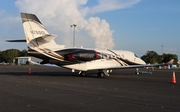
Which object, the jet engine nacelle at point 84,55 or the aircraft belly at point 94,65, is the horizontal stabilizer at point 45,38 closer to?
the jet engine nacelle at point 84,55

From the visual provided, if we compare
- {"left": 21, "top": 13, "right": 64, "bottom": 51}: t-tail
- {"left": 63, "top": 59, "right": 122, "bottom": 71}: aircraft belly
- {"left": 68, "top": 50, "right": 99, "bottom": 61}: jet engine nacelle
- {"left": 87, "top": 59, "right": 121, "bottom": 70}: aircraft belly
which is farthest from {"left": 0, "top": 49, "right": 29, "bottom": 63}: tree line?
{"left": 21, "top": 13, "right": 64, "bottom": 51}: t-tail

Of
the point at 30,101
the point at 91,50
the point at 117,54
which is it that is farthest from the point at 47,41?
the point at 30,101

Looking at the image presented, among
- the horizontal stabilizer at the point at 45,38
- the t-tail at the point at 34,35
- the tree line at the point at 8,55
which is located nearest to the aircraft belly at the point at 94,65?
the t-tail at the point at 34,35

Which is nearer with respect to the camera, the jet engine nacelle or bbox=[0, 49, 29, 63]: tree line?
the jet engine nacelle

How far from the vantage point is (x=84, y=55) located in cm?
2305

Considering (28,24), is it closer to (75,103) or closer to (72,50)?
(72,50)

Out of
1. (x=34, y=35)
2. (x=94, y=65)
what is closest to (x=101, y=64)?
(x=94, y=65)

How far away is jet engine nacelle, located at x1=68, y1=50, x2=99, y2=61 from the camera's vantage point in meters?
22.4

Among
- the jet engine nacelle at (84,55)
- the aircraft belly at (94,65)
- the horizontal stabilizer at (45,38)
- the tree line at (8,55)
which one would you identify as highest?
A: the tree line at (8,55)

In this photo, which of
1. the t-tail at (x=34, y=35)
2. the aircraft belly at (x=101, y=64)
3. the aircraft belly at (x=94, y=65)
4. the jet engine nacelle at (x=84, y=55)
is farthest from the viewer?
the aircraft belly at (x=101, y=64)

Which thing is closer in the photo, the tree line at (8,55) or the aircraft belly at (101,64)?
the aircraft belly at (101,64)

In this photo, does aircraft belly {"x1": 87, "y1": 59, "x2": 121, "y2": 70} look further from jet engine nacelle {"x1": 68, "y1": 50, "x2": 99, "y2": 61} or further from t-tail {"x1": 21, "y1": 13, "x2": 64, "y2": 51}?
t-tail {"x1": 21, "y1": 13, "x2": 64, "y2": 51}

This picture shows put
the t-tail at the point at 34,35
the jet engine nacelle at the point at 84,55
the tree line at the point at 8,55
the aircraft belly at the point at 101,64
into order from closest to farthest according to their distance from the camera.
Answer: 1. the t-tail at the point at 34,35
2. the jet engine nacelle at the point at 84,55
3. the aircraft belly at the point at 101,64
4. the tree line at the point at 8,55

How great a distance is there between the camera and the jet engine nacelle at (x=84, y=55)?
881 inches
